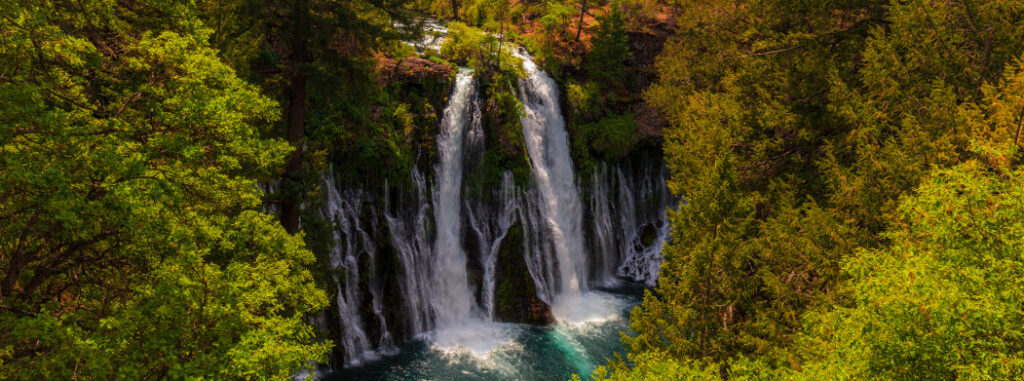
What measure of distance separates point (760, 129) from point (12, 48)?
14064 millimetres

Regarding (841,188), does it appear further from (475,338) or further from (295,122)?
(475,338)

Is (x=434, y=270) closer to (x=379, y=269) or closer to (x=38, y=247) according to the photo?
(x=379, y=269)

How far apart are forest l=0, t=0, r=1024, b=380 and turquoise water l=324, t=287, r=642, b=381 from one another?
123 millimetres

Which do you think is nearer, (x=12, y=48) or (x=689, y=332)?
(x=12, y=48)

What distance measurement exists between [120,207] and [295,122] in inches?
219

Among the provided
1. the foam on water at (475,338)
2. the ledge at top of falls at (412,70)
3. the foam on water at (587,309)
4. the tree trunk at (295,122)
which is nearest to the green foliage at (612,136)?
the foam on water at (587,309)

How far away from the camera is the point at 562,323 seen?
1905 centimetres

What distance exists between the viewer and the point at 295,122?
10.7 meters

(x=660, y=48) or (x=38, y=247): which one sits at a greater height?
(x=660, y=48)

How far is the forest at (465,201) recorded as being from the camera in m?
5.25

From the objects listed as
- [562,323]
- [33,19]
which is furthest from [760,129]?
[33,19]

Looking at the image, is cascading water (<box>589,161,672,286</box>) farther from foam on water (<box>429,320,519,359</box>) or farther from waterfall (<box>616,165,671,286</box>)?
foam on water (<box>429,320,519,359</box>)

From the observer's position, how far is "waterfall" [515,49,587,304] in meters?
21.1

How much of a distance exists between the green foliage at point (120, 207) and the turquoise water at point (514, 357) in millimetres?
8374
